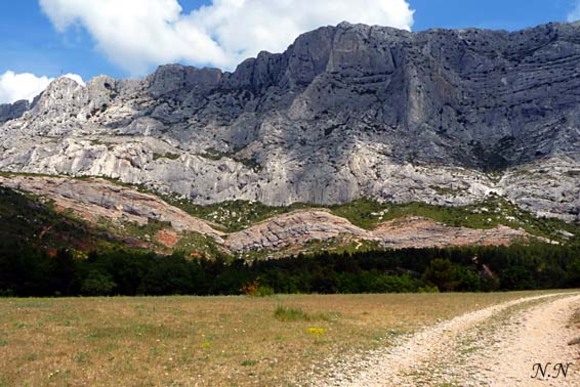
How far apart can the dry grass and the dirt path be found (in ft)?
7.01

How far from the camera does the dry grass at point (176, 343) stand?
18922mm

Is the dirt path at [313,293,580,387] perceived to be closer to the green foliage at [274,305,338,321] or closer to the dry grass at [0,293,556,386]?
the dry grass at [0,293,556,386]

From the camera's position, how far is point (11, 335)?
27969 millimetres

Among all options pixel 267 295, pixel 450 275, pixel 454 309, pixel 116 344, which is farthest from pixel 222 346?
pixel 450 275

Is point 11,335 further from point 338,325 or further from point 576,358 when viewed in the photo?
point 576,358

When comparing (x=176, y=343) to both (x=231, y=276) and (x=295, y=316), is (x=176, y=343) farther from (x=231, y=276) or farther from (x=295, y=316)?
(x=231, y=276)

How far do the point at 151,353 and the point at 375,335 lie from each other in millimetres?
13819

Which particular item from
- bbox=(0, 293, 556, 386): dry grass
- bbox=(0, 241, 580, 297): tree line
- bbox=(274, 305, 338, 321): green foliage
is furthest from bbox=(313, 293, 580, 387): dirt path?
bbox=(0, 241, 580, 297): tree line

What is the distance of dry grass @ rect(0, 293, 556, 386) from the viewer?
18.9 metres

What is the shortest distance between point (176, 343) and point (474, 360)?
1530 centimetres

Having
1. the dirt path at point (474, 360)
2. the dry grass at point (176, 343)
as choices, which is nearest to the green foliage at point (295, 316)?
the dry grass at point (176, 343)

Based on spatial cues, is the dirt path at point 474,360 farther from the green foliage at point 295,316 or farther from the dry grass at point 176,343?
the green foliage at point 295,316

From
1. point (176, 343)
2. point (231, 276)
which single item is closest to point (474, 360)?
point (176, 343)

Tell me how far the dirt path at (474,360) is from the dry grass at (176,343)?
214 cm
